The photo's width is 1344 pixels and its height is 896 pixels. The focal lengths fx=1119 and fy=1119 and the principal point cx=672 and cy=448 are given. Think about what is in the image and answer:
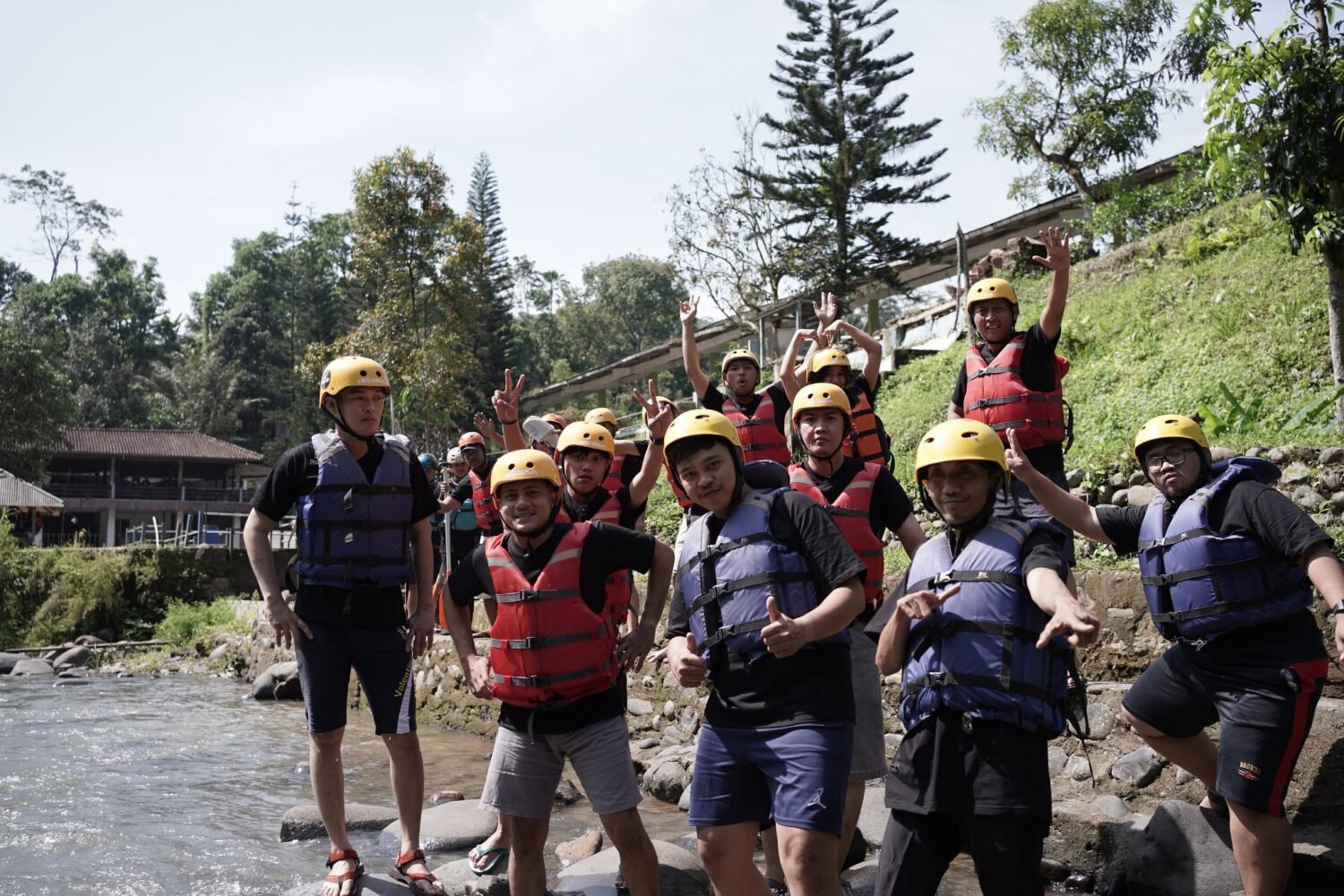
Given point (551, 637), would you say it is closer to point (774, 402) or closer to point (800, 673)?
point (800, 673)

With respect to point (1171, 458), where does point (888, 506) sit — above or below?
below

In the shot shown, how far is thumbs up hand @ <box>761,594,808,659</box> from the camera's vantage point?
12.3ft

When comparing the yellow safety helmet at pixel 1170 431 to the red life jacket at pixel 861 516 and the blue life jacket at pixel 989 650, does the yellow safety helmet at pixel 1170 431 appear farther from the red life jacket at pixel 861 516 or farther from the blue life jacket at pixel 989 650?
the blue life jacket at pixel 989 650

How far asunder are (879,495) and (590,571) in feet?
5.11

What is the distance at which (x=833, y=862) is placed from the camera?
3.79m

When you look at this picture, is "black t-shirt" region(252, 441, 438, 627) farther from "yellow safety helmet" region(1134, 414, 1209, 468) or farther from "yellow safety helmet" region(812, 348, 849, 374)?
"yellow safety helmet" region(1134, 414, 1209, 468)

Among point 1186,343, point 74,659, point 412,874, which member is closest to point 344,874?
point 412,874

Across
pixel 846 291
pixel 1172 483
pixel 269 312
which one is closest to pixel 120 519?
pixel 269 312

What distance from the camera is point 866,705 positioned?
539 centimetres

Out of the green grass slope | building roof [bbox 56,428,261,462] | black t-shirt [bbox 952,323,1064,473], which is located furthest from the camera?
building roof [bbox 56,428,261,462]

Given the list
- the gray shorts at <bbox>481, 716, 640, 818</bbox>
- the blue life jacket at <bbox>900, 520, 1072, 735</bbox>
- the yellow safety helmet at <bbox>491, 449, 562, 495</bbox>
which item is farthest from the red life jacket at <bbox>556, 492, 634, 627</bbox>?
the blue life jacket at <bbox>900, 520, 1072, 735</bbox>

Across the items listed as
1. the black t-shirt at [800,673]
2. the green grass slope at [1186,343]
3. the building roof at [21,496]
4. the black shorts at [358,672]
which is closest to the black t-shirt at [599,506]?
the black shorts at [358,672]

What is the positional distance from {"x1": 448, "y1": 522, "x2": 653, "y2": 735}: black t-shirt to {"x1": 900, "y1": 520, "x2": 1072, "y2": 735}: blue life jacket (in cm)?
131

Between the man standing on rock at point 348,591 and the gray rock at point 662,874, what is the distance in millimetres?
868
